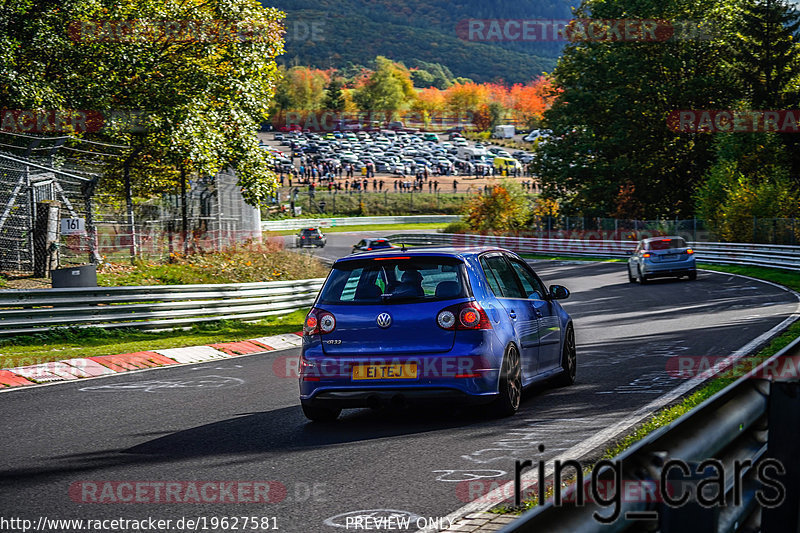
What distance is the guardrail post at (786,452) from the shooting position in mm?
4105

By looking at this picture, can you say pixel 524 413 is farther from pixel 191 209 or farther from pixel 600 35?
pixel 600 35

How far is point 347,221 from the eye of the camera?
307ft

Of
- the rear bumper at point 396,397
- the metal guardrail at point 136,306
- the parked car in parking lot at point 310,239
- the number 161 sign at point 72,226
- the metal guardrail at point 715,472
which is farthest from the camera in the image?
the parked car in parking lot at point 310,239

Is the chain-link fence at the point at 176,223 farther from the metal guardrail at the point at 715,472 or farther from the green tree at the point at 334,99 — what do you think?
the green tree at the point at 334,99

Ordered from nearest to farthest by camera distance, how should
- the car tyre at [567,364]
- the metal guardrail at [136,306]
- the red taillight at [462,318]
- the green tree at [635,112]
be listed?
the red taillight at [462,318], the car tyre at [567,364], the metal guardrail at [136,306], the green tree at [635,112]

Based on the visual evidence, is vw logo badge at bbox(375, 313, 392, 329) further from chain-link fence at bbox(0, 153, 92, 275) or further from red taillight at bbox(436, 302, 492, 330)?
chain-link fence at bbox(0, 153, 92, 275)

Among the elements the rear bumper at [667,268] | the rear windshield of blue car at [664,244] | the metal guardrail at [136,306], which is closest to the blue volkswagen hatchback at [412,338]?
the metal guardrail at [136,306]

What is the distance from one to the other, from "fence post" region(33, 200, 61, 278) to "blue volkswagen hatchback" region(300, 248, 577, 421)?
14.4 metres

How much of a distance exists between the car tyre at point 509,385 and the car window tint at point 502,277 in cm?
67

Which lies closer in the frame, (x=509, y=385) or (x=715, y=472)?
(x=715, y=472)

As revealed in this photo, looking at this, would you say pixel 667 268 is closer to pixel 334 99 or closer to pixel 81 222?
pixel 81 222

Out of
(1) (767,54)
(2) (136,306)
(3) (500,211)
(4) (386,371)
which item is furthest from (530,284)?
(3) (500,211)

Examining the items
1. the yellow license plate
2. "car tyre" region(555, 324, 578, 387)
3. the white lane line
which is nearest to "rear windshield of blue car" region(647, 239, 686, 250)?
the white lane line

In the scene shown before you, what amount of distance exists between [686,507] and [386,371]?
224 inches
